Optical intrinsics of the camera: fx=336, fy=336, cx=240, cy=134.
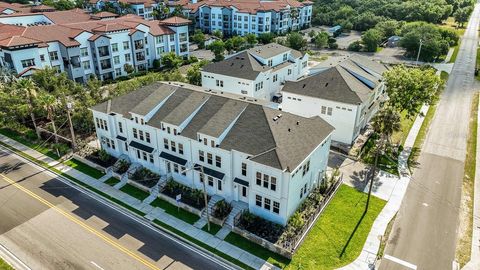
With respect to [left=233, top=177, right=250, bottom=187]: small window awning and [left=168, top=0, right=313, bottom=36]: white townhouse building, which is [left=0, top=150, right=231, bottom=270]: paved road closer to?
[left=233, top=177, right=250, bottom=187]: small window awning

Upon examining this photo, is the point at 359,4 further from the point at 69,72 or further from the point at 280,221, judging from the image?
the point at 280,221

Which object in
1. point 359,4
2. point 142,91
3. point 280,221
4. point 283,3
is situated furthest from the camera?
point 359,4

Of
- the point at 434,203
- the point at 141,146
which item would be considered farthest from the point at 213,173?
the point at 434,203

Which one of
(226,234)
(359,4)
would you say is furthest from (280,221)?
(359,4)

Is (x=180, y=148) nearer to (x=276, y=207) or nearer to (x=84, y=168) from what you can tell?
(x=276, y=207)

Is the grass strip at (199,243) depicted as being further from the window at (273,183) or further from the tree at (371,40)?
the tree at (371,40)

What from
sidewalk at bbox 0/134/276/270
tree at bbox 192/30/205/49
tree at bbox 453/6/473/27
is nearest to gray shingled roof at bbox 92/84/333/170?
sidewalk at bbox 0/134/276/270

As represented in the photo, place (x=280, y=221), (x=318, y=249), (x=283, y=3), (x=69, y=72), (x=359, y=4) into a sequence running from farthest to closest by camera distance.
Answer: (x=359, y=4) → (x=283, y=3) → (x=69, y=72) → (x=280, y=221) → (x=318, y=249)
